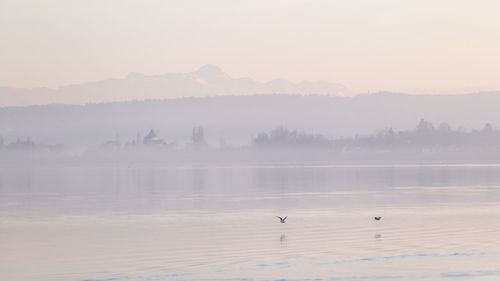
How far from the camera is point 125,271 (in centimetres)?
2409

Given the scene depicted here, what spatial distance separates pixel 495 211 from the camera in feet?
144

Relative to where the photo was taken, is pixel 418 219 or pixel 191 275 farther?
pixel 418 219

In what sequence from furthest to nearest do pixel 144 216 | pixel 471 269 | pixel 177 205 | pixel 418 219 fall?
pixel 177 205
pixel 144 216
pixel 418 219
pixel 471 269

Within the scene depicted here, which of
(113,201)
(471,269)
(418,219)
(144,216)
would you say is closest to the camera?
(471,269)

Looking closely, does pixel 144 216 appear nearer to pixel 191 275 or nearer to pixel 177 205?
pixel 177 205

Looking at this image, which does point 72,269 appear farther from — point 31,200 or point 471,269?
point 31,200

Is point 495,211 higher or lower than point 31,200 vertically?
lower

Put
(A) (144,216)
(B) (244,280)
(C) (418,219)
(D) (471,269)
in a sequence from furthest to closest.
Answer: (A) (144,216) → (C) (418,219) → (D) (471,269) → (B) (244,280)

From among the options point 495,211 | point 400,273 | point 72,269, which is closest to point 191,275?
point 72,269

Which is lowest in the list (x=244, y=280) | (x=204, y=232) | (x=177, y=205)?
(x=244, y=280)

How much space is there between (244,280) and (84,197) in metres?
39.9

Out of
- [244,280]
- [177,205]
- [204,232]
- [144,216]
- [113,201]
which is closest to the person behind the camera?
[244,280]

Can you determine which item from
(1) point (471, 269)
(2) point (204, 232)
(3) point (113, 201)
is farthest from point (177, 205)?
(1) point (471, 269)

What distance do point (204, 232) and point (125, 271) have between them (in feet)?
34.1
